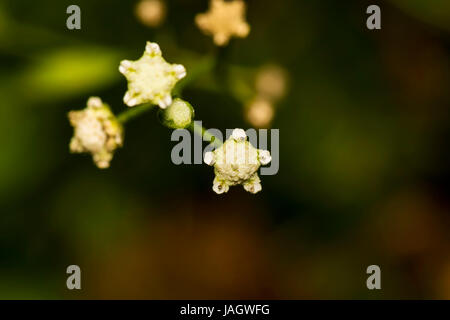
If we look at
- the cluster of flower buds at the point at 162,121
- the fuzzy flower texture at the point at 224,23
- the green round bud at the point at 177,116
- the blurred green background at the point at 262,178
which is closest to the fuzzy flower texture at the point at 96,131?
the cluster of flower buds at the point at 162,121

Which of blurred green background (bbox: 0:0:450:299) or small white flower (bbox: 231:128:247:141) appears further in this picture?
blurred green background (bbox: 0:0:450:299)

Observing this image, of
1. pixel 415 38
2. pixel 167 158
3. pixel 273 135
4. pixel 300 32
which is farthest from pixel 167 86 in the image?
pixel 415 38

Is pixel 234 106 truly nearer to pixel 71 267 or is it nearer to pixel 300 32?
pixel 300 32

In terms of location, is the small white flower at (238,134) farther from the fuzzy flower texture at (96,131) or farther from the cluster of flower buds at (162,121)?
→ the fuzzy flower texture at (96,131)

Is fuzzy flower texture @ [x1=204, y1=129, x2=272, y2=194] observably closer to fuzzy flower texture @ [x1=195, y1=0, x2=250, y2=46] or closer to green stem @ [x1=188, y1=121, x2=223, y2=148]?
green stem @ [x1=188, y1=121, x2=223, y2=148]

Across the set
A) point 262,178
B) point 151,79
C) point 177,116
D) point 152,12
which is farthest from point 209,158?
point 262,178

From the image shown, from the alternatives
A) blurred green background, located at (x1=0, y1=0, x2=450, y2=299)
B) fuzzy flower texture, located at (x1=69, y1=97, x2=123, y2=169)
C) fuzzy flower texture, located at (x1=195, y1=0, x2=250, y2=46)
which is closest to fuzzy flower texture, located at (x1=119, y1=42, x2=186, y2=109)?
fuzzy flower texture, located at (x1=69, y1=97, x2=123, y2=169)

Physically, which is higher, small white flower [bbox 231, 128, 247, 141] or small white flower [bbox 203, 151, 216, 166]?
small white flower [bbox 231, 128, 247, 141]

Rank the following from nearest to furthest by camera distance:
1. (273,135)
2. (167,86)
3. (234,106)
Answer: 1. (167,86)
2. (273,135)
3. (234,106)
